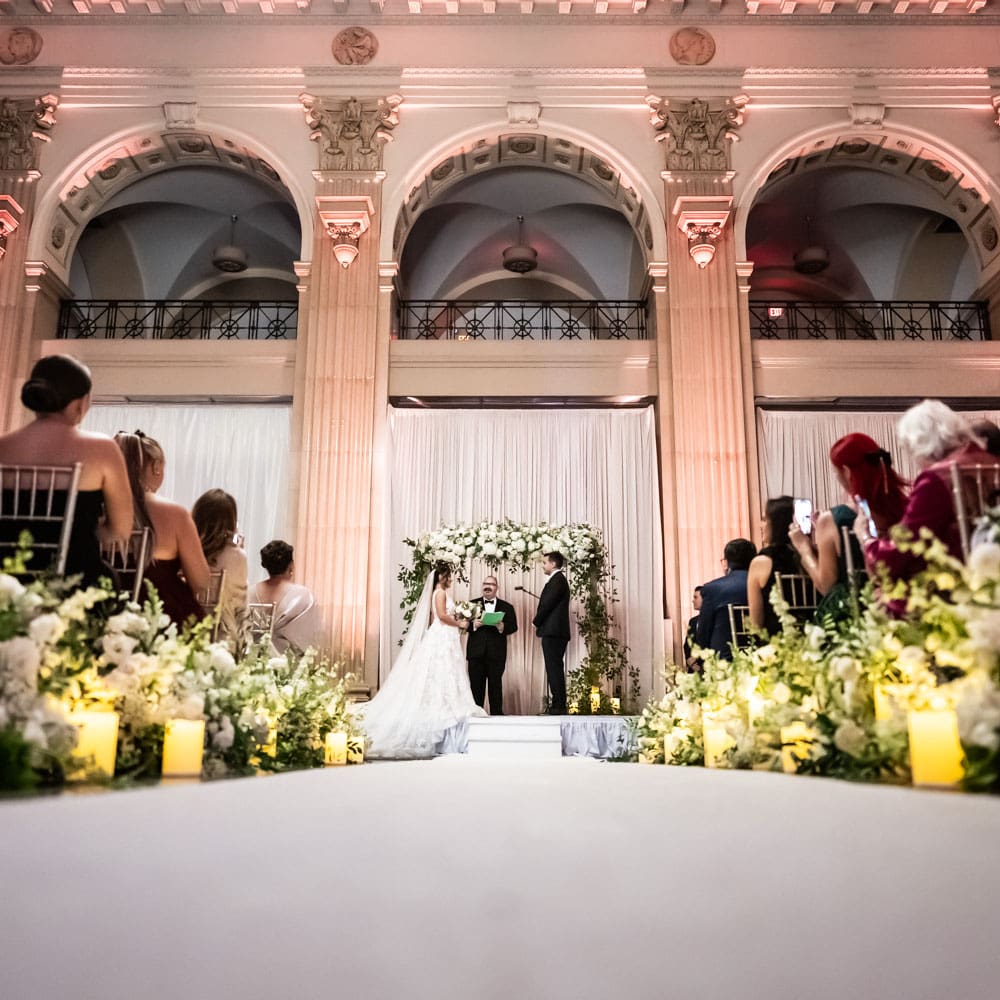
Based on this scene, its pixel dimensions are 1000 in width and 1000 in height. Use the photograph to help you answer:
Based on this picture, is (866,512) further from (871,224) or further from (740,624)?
(871,224)

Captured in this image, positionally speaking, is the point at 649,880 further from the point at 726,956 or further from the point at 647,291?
the point at 647,291

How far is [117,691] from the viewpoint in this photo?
305 cm

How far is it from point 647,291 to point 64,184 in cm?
695

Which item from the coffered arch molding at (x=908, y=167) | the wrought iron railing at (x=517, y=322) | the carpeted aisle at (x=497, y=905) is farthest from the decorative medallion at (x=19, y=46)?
the carpeted aisle at (x=497, y=905)

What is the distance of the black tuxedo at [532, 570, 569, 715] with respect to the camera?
32.3ft

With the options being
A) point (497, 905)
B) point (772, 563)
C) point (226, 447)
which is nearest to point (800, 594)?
point (772, 563)

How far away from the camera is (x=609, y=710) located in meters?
10.3

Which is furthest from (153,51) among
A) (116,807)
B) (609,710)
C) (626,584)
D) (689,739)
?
(116,807)

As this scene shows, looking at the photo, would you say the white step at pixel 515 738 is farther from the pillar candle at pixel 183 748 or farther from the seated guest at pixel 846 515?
the pillar candle at pixel 183 748

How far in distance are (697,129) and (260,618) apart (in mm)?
8445

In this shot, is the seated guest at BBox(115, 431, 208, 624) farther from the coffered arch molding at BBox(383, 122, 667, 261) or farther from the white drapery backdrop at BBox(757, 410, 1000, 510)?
the white drapery backdrop at BBox(757, 410, 1000, 510)

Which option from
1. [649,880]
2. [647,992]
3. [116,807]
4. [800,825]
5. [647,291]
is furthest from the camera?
[647,291]

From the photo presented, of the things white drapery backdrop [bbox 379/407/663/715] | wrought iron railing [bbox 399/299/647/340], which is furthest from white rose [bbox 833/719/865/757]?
wrought iron railing [bbox 399/299/647/340]

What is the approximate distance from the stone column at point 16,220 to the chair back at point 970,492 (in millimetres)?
10154
